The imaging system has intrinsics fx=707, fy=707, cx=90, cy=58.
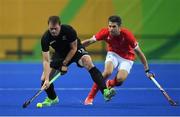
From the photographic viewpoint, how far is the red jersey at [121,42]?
33.7 feet

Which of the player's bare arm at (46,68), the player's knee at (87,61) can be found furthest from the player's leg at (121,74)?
the player's bare arm at (46,68)

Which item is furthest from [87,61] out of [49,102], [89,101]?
[49,102]

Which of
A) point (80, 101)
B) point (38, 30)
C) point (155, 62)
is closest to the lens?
point (80, 101)

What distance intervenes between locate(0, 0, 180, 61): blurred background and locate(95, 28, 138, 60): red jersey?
8.86m

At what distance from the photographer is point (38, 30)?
2042 centimetres

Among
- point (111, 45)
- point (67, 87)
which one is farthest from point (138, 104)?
point (67, 87)

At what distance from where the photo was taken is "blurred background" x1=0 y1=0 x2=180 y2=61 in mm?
19703

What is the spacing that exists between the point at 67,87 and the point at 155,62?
6.51m

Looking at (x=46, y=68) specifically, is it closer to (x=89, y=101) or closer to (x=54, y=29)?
(x=54, y=29)

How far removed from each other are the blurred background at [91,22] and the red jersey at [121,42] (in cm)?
886

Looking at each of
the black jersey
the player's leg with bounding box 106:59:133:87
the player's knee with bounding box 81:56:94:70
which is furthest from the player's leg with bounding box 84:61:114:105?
the black jersey

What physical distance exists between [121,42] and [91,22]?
9901mm

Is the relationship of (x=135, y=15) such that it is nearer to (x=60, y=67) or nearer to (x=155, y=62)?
(x=155, y=62)

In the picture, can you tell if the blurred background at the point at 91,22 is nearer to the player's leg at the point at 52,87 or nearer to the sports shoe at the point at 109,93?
the player's leg at the point at 52,87
